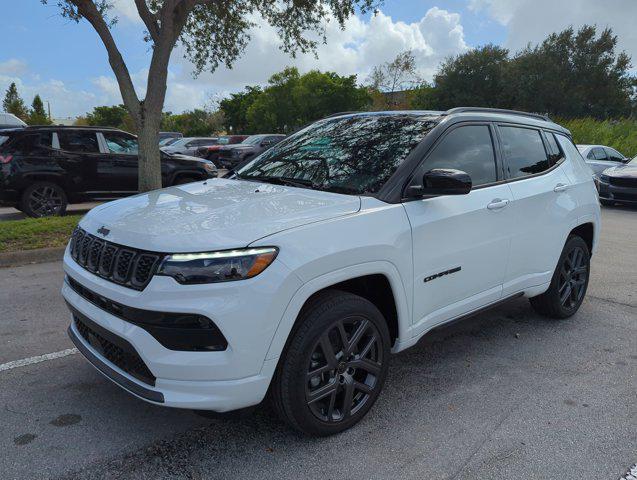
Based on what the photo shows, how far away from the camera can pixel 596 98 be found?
4050cm

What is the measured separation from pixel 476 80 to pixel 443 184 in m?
40.8

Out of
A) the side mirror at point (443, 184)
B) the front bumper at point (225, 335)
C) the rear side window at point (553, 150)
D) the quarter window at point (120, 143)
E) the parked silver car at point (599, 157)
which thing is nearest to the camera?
the front bumper at point (225, 335)

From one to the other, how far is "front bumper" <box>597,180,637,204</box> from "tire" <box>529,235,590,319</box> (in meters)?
9.32

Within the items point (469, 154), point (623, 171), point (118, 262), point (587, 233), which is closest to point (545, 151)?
point (587, 233)

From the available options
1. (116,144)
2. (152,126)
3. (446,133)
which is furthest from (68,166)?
(446,133)

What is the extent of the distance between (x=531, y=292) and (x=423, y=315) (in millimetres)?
1445

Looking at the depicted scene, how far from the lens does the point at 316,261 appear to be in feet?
8.25

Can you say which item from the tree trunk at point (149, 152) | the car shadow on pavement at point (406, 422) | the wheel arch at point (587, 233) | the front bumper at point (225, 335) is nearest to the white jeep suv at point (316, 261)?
the front bumper at point (225, 335)

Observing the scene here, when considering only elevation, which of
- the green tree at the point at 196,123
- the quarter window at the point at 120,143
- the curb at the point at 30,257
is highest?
the green tree at the point at 196,123

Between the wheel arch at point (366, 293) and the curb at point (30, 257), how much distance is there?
207 inches

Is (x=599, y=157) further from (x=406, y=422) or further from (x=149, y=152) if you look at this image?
(x=406, y=422)

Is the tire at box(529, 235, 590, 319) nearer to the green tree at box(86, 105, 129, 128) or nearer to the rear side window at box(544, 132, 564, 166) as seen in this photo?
the rear side window at box(544, 132, 564, 166)

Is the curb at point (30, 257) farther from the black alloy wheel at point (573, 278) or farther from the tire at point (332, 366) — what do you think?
the black alloy wheel at point (573, 278)

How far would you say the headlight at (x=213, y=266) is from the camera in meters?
2.35
